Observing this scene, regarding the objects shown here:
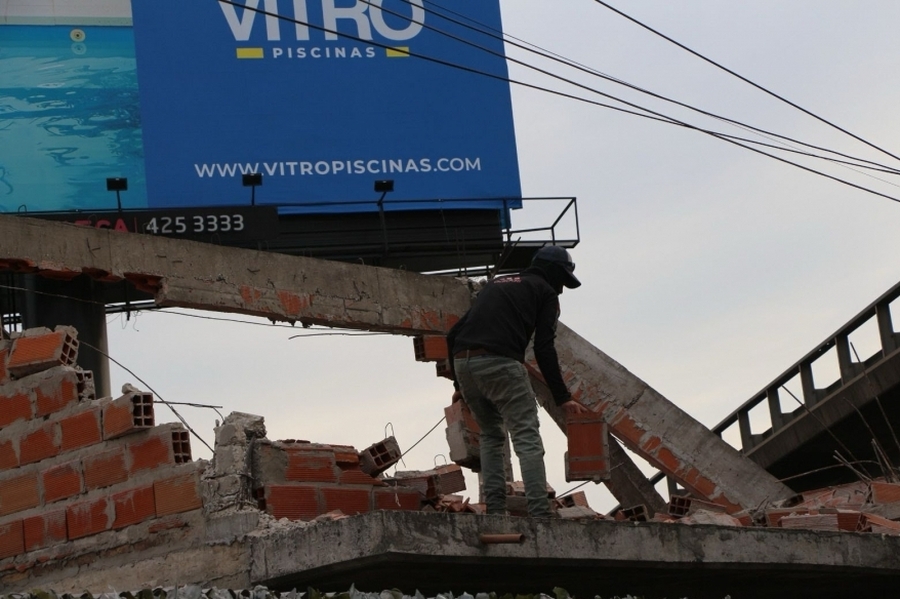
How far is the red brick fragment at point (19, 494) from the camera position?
383 inches

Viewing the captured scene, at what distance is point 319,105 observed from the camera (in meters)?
20.5

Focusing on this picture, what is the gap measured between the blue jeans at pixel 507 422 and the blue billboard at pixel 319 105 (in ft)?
35.4

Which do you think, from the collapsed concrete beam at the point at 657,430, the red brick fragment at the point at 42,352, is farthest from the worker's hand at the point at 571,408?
the collapsed concrete beam at the point at 657,430

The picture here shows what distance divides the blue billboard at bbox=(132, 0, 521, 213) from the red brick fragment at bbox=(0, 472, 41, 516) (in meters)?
9.75

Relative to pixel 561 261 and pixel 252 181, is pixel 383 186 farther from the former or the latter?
pixel 561 261

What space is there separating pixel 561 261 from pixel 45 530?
3.34 metres

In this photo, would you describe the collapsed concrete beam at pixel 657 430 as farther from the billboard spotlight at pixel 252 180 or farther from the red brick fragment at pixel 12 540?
the red brick fragment at pixel 12 540

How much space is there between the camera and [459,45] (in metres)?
21.3

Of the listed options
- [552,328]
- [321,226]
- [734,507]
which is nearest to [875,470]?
[734,507]

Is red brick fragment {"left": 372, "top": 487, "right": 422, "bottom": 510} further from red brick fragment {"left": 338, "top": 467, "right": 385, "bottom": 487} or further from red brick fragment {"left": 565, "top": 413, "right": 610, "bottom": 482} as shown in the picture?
red brick fragment {"left": 565, "top": 413, "right": 610, "bottom": 482}

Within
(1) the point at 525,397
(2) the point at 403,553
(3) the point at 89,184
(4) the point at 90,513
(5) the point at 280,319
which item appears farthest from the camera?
(3) the point at 89,184

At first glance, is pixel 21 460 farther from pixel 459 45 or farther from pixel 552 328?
pixel 459 45

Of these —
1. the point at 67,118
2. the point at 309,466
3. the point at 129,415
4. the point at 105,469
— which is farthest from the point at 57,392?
the point at 67,118

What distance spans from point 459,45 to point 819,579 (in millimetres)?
12873
